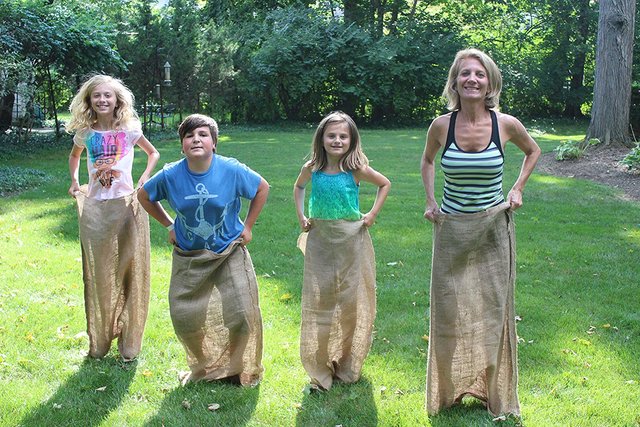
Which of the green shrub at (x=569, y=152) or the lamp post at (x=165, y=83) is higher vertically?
the lamp post at (x=165, y=83)

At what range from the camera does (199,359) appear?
4219 mm

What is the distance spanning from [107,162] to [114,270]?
29.0 inches

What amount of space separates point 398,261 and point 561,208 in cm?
385

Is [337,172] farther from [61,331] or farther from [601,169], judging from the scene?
[601,169]

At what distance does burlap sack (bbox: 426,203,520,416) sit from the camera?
12.1 feet

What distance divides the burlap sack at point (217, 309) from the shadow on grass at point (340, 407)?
1.58 ft

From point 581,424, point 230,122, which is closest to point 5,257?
point 581,424

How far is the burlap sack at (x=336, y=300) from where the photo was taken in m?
4.06

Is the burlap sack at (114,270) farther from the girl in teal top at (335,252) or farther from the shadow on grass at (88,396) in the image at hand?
the girl in teal top at (335,252)

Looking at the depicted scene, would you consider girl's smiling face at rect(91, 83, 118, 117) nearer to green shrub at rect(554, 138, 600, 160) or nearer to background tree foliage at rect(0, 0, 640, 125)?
green shrub at rect(554, 138, 600, 160)

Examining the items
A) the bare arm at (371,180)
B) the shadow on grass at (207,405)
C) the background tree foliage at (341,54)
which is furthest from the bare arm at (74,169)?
the background tree foliage at (341,54)

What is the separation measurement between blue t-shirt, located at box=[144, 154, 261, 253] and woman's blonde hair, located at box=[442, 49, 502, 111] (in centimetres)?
124

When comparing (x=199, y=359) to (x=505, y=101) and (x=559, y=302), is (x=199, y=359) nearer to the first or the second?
(x=559, y=302)

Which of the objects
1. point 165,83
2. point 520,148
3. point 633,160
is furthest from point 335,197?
point 165,83
